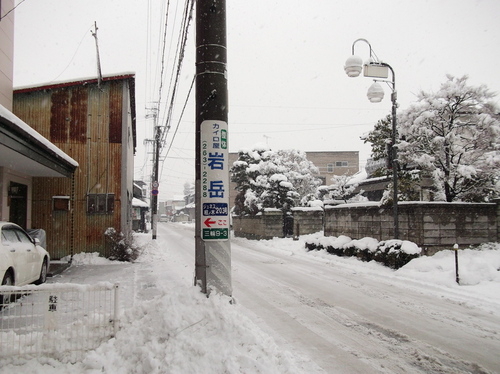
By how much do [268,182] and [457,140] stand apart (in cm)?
1546

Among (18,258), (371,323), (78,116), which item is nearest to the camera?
(371,323)

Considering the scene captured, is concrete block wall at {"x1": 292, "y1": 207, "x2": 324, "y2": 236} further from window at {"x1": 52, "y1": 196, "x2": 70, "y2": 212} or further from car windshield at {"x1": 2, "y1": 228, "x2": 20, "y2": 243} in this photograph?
car windshield at {"x1": 2, "y1": 228, "x2": 20, "y2": 243}

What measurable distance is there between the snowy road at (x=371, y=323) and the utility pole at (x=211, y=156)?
1458 mm

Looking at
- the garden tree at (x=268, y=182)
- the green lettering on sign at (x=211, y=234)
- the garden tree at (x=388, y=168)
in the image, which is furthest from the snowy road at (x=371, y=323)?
the garden tree at (x=268, y=182)

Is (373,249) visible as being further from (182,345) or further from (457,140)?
(182,345)

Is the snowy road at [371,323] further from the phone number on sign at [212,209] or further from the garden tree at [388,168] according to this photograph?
the garden tree at [388,168]

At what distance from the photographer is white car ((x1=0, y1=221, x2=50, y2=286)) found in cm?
702

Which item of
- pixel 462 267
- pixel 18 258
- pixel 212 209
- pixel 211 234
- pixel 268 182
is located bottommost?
pixel 462 267

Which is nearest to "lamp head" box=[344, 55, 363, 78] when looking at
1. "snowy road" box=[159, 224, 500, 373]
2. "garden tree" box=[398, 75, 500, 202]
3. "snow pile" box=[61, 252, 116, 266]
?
"garden tree" box=[398, 75, 500, 202]

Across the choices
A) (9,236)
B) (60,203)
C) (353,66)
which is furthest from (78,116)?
(353,66)

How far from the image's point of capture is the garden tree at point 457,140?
485 inches

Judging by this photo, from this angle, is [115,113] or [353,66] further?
[115,113]

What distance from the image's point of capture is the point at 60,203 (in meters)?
14.2

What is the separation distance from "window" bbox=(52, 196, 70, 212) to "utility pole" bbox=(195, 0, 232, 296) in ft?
35.4
